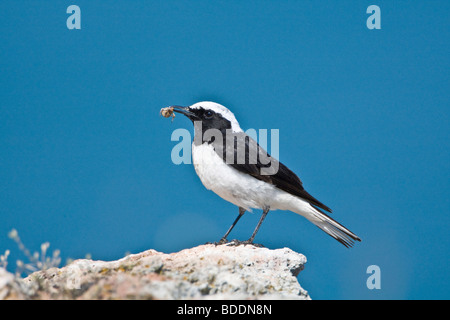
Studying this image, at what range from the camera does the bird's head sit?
23.1 feet

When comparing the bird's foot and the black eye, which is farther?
the black eye

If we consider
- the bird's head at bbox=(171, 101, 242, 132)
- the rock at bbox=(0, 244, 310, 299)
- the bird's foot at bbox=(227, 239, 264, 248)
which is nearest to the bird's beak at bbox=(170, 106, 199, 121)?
the bird's head at bbox=(171, 101, 242, 132)

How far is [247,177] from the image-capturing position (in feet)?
21.4

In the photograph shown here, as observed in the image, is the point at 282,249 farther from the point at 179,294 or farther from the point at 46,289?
the point at 46,289

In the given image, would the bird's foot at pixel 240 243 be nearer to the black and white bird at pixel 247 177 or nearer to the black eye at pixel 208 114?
the black and white bird at pixel 247 177

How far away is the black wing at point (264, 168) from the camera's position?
6.53 meters

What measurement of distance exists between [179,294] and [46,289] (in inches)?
48.1

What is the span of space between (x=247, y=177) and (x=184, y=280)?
2213mm

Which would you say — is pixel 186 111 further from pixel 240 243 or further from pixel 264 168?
pixel 240 243

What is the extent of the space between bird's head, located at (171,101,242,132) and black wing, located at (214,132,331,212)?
27cm

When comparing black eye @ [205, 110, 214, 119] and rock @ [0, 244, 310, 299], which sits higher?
black eye @ [205, 110, 214, 119]

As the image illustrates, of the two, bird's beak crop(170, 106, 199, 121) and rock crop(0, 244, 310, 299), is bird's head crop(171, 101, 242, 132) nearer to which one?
bird's beak crop(170, 106, 199, 121)

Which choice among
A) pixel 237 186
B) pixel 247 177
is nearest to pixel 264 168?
pixel 247 177
